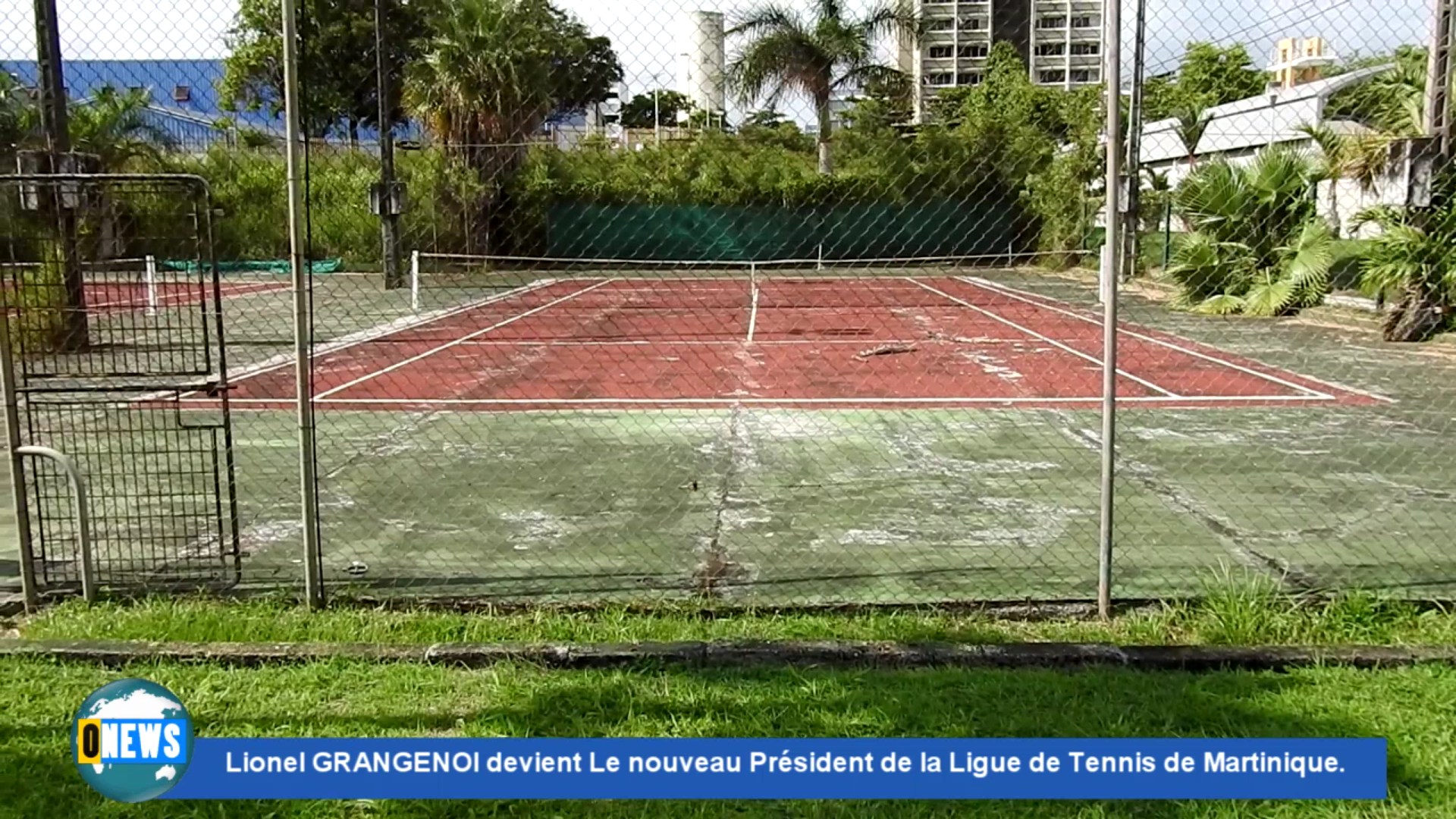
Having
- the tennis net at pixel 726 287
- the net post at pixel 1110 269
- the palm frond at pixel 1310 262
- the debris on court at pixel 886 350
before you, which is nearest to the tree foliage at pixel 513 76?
the net post at pixel 1110 269

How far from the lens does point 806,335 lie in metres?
17.4

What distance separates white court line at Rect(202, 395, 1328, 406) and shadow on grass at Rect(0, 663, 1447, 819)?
7.03 metres

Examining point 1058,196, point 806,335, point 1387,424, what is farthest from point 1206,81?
point 1387,424

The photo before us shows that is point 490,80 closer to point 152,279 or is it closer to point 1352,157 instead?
point 152,279

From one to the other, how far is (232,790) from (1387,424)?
363 inches

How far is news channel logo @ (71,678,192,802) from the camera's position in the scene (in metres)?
3.25

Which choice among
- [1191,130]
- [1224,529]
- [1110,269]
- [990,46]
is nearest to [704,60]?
[1110,269]

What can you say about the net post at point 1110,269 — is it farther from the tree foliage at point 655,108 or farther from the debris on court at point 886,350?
the debris on court at point 886,350

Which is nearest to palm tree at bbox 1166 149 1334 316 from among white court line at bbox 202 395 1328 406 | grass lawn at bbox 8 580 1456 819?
white court line at bbox 202 395 1328 406

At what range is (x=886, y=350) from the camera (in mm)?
15289

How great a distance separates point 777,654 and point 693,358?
1067cm

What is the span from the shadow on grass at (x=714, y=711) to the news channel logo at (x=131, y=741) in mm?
52

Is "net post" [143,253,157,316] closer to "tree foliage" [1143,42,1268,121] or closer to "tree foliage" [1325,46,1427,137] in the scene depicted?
"tree foliage" [1325,46,1427,137]

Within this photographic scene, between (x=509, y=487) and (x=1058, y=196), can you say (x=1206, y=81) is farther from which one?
(x=509, y=487)
